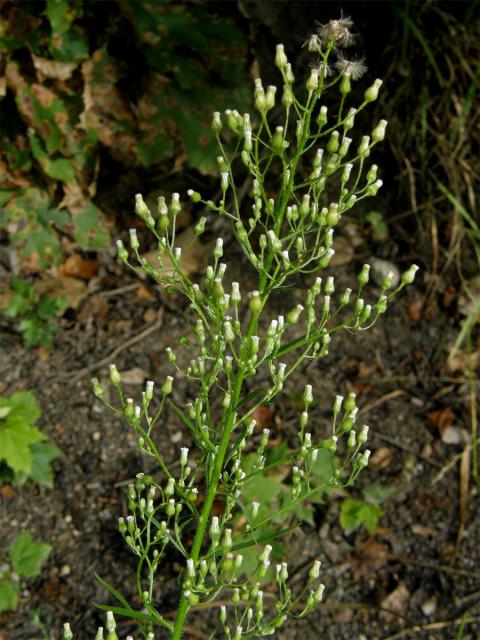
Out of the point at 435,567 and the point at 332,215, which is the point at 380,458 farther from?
the point at 332,215

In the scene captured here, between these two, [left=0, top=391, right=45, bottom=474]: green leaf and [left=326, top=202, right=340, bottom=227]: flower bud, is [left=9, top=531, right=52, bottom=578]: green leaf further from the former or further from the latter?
[left=326, top=202, right=340, bottom=227]: flower bud

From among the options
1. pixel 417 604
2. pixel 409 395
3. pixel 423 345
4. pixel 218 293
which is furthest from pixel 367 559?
pixel 218 293

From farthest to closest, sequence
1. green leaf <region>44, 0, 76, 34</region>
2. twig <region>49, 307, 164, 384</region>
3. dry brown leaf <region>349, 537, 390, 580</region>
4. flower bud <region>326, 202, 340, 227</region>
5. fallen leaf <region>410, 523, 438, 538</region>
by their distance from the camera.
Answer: twig <region>49, 307, 164, 384</region>, green leaf <region>44, 0, 76, 34</region>, fallen leaf <region>410, 523, 438, 538</region>, dry brown leaf <region>349, 537, 390, 580</region>, flower bud <region>326, 202, 340, 227</region>

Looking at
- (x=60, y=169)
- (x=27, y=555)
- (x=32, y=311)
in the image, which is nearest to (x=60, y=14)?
(x=60, y=169)

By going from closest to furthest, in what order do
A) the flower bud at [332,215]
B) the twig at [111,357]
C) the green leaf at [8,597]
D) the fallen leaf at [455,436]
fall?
the flower bud at [332,215], the green leaf at [8,597], the fallen leaf at [455,436], the twig at [111,357]

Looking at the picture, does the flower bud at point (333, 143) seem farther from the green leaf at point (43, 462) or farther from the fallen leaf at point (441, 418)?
the fallen leaf at point (441, 418)

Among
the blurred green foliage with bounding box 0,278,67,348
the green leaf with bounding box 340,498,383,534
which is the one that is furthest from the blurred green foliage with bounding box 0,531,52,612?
the green leaf with bounding box 340,498,383,534

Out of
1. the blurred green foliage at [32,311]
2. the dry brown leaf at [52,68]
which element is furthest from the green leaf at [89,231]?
the dry brown leaf at [52,68]
